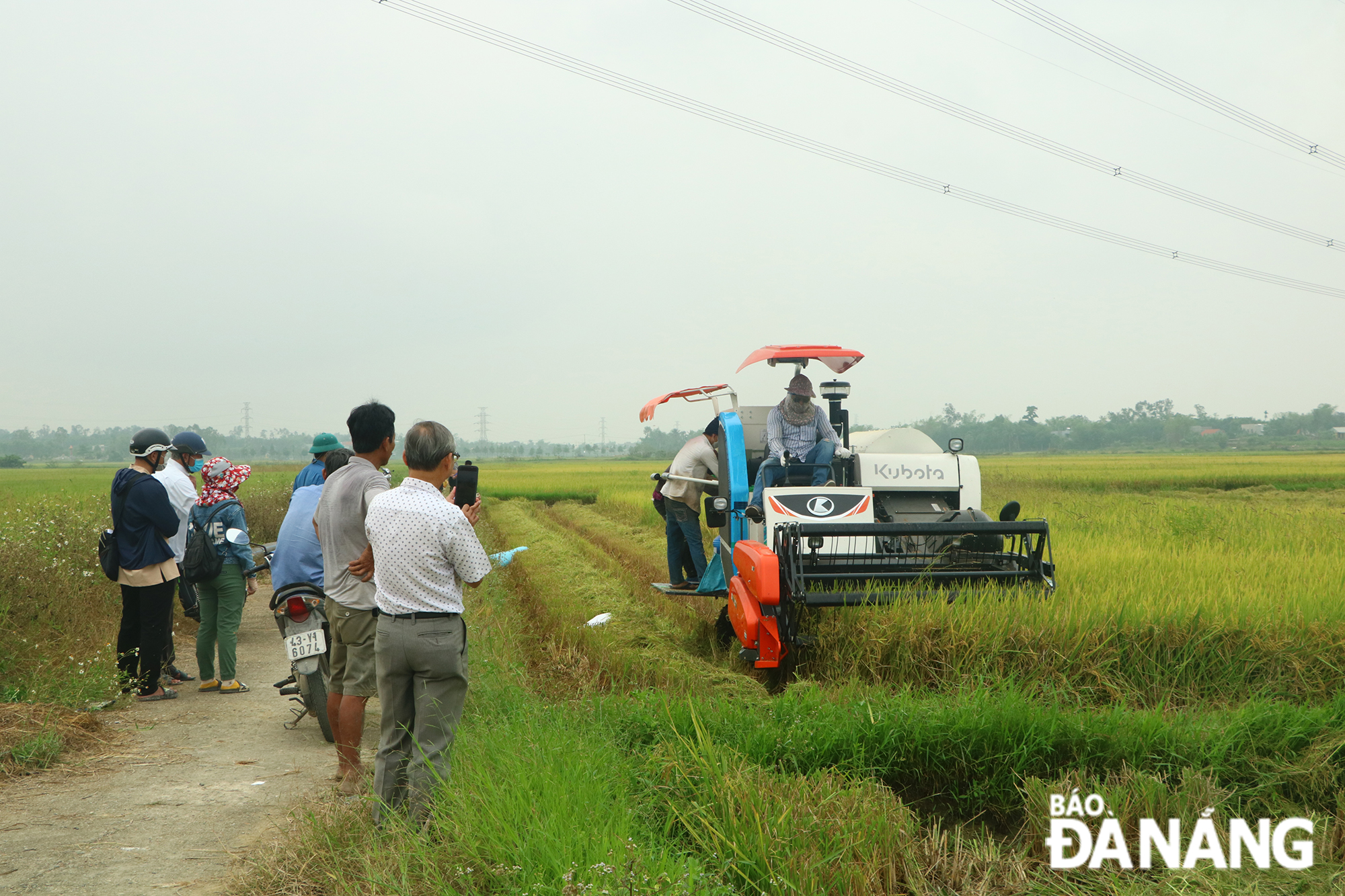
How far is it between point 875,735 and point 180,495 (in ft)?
18.9

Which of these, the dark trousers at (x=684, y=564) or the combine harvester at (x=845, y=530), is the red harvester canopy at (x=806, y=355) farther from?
the dark trousers at (x=684, y=564)

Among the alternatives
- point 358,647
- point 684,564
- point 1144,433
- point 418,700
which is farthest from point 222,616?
point 1144,433

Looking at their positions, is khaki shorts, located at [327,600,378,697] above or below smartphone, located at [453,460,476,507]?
below

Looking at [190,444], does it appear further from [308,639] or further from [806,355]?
[806,355]

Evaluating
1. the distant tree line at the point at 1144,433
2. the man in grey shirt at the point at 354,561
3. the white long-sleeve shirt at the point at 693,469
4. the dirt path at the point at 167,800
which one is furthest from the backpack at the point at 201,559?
the distant tree line at the point at 1144,433

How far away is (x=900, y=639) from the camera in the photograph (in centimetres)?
571

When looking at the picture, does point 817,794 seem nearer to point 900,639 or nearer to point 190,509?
point 900,639

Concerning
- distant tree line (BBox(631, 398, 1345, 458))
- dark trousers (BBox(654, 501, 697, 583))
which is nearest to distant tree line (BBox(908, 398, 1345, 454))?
distant tree line (BBox(631, 398, 1345, 458))

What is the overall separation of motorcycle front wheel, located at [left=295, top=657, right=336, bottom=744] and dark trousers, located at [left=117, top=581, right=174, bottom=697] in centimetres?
172

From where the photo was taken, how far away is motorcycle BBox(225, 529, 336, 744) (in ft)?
17.5

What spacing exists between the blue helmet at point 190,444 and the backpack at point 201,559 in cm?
75

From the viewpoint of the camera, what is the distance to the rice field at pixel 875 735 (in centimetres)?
325

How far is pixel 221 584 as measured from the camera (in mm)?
6754

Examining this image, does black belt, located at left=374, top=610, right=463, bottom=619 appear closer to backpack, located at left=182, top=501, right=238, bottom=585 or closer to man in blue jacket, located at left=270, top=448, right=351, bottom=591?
man in blue jacket, located at left=270, top=448, right=351, bottom=591
